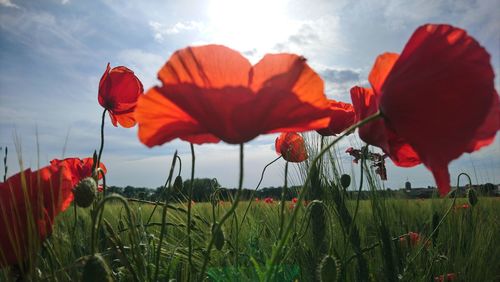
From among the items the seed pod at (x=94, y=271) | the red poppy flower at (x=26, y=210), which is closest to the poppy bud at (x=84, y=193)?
the red poppy flower at (x=26, y=210)

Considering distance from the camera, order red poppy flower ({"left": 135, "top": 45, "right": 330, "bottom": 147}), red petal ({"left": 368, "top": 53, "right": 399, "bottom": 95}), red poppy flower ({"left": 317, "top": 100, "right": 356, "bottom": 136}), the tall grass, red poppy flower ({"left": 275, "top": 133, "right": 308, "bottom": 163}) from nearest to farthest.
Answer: red poppy flower ({"left": 135, "top": 45, "right": 330, "bottom": 147})
red petal ({"left": 368, "top": 53, "right": 399, "bottom": 95})
the tall grass
red poppy flower ({"left": 317, "top": 100, "right": 356, "bottom": 136})
red poppy flower ({"left": 275, "top": 133, "right": 308, "bottom": 163})

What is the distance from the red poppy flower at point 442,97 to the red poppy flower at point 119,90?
27.6 inches

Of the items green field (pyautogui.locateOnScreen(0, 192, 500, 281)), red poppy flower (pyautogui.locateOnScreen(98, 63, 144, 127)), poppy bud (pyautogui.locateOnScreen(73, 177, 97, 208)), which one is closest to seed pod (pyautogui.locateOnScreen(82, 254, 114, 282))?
green field (pyautogui.locateOnScreen(0, 192, 500, 281))

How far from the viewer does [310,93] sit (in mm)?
501

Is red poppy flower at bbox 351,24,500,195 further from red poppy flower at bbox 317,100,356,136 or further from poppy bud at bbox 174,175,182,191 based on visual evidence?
poppy bud at bbox 174,175,182,191

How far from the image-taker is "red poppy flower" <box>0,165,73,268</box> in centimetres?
61

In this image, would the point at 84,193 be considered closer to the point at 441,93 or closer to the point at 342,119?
the point at 441,93

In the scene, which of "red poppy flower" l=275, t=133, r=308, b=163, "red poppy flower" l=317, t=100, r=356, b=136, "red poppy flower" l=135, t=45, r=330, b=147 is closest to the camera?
"red poppy flower" l=135, t=45, r=330, b=147

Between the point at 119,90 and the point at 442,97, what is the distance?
31.4 inches

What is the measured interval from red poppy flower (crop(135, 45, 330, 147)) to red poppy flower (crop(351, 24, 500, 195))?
0.10 m

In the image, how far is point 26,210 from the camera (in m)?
0.61

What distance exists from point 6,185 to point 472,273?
4.58 feet

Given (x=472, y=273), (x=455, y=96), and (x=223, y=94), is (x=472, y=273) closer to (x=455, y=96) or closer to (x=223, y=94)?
(x=455, y=96)

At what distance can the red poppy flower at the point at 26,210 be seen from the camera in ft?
1.99
